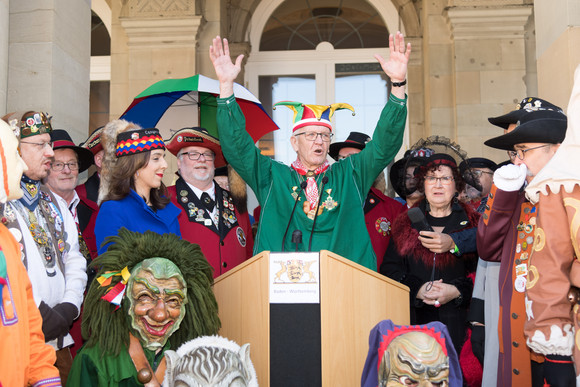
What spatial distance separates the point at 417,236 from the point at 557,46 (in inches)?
71.2

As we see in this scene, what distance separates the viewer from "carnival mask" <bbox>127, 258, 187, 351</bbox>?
311cm

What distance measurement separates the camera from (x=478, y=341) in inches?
160

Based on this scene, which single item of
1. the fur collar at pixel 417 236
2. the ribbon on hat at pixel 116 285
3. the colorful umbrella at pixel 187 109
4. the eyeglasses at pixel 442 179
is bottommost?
the ribbon on hat at pixel 116 285

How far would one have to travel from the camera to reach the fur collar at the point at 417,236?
4.48 m

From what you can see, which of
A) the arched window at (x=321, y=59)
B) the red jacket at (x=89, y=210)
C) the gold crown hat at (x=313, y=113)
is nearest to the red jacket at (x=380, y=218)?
the gold crown hat at (x=313, y=113)

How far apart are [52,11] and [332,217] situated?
3.10 meters

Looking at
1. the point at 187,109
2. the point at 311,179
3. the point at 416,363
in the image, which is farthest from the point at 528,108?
the point at 187,109

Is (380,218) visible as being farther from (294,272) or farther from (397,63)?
(294,272)

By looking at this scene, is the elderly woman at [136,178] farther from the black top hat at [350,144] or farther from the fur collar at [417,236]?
the black top hat at [350,144]

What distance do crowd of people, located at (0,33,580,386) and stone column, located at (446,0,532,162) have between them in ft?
10.9

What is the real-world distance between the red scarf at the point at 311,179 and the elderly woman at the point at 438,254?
61 centimetres

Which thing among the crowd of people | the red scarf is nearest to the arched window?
the crowd of people

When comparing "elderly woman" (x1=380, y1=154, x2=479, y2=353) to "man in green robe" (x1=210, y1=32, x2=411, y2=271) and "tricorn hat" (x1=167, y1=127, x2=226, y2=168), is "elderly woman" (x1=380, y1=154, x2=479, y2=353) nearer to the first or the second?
"man in green robe" (x1=210, y1=32, x2=411, y2=271)

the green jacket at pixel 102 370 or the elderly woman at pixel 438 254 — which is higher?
the elderly woman at pixel 438 254
